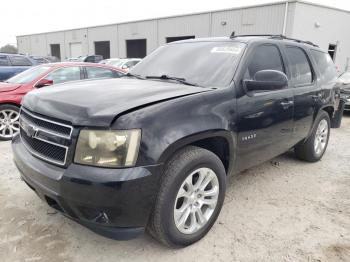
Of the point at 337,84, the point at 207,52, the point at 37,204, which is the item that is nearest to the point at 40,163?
the point at 37,204

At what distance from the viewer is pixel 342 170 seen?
470 centimetres

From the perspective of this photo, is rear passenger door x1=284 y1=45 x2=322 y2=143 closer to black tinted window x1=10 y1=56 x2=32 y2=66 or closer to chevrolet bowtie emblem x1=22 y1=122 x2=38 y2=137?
chevrolet bowtie emblem x1=22 y1=122 x2=38 y2=137

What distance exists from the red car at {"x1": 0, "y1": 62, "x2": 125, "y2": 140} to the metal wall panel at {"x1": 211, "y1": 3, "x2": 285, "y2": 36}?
53.8ft

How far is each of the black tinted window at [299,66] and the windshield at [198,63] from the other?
973mm

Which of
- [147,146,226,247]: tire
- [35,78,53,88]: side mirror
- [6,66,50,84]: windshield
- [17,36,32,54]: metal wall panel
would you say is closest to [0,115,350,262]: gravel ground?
[147,146,226,247]: tire

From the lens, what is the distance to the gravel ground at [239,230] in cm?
264

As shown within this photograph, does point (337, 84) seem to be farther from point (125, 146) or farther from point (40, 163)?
point (40, 163)

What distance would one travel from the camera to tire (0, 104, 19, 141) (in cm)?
592

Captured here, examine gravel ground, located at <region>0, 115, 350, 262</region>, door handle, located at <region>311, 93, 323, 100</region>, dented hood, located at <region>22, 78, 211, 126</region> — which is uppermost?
dented hood, located at <region>22, 78, 211, 126</region>

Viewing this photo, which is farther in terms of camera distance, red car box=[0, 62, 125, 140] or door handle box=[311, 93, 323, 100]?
red car box=[0, 62, 125, 140]

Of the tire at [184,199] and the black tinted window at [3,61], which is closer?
the tire at [184,199]

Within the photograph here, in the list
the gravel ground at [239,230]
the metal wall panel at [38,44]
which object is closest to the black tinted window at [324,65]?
the gravel ground at [239,230]

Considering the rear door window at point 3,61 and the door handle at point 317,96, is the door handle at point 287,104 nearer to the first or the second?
the door handle at point 317,96

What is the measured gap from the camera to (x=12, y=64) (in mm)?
10938
